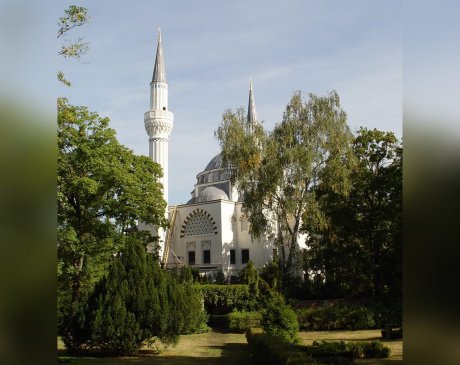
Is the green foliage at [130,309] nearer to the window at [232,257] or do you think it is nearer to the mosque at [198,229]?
the mosque at [198,229]

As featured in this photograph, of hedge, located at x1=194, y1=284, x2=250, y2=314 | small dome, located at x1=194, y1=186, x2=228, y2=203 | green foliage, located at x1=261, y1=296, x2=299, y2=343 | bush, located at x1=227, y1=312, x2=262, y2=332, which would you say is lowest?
bush, located at x1=227, y1=312, x2=262, y2=332

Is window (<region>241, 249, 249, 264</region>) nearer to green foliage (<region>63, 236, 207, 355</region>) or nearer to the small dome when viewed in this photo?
the small dome

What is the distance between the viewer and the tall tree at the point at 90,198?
20141mm

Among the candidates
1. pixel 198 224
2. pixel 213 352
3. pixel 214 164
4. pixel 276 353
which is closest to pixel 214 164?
pixel 214 164

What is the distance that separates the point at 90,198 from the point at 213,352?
828 centimetres

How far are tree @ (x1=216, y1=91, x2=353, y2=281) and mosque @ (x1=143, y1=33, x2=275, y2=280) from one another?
1250cm

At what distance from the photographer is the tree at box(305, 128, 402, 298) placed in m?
23.2

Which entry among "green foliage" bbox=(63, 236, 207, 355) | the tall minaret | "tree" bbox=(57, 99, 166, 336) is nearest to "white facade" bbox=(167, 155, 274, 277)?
the tall minaret

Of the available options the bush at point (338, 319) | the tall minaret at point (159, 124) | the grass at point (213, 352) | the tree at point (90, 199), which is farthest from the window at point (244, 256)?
the tree at point (90, 199)

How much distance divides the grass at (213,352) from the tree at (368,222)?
256cm

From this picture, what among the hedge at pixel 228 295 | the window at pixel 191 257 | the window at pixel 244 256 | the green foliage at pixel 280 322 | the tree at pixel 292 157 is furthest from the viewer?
the window at pixel 191 257

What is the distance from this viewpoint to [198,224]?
4181 centimetres
